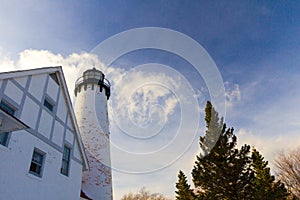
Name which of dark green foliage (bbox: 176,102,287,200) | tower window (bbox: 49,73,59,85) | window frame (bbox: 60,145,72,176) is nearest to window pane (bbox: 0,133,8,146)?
window frame (bbox: 60,145,72,176)

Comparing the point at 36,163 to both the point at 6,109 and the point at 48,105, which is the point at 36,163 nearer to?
the point at 6,109

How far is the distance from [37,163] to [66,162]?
7.04ft

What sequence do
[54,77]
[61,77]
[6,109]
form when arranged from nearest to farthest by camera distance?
1. [6,109]
2. [54,77]
3. [61,77]

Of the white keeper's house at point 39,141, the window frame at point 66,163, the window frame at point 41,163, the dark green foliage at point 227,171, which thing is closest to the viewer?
the white keeper's house at point 39,141

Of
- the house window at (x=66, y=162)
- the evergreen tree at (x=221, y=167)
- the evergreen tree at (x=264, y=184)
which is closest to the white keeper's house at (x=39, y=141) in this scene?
the house window at (x=66, y=162)

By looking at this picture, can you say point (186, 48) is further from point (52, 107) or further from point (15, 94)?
point (15, 94)

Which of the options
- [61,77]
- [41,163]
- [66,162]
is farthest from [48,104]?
[66,162]

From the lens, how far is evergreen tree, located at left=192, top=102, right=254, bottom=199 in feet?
44.2

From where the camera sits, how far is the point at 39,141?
9133 millimetres

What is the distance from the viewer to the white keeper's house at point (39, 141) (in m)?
7.60

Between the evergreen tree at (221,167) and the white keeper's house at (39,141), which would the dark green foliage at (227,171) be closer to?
the evergreen tree at (221,167)

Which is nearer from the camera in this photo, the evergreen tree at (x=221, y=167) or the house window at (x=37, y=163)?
the house window at (x=37, y=163)

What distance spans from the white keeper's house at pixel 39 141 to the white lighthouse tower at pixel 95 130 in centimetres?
297

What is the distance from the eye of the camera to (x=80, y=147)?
40.1ft
